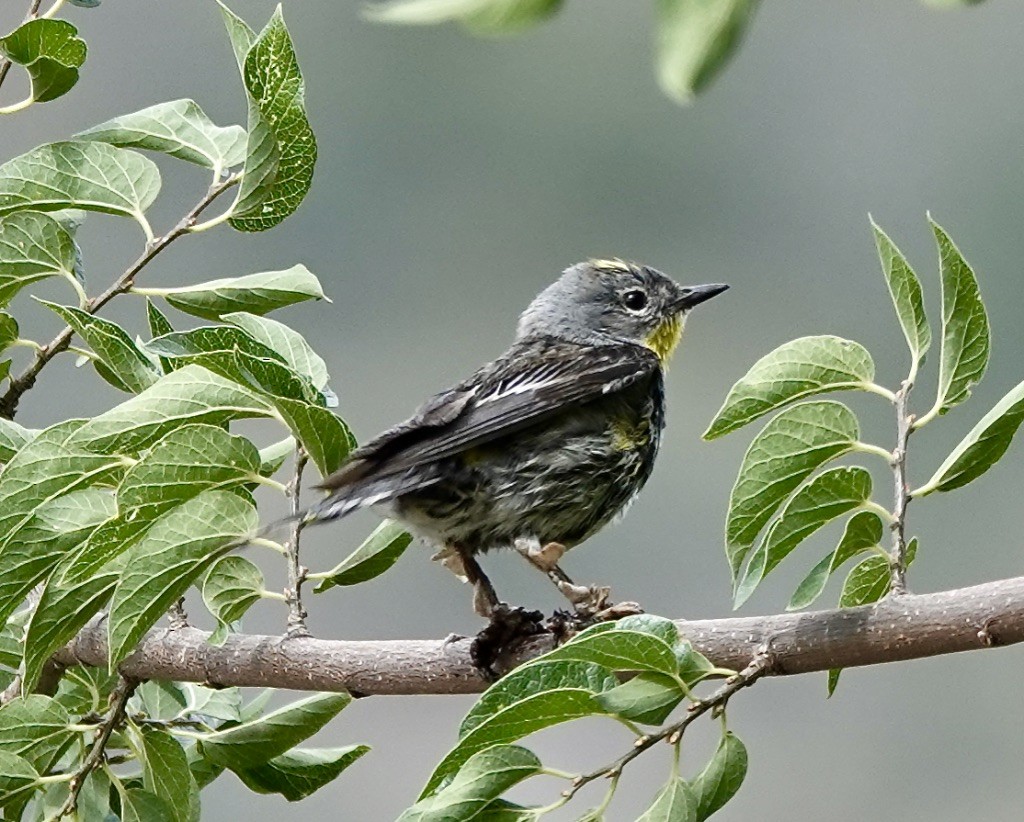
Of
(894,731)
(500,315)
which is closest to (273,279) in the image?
(500,315)

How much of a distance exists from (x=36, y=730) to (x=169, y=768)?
19cm

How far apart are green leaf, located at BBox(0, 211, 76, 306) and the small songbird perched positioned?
57 centimetres

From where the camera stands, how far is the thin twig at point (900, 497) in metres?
1.79

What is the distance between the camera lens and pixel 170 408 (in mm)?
1907

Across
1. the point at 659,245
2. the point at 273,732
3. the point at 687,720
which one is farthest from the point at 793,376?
the point at 659,245

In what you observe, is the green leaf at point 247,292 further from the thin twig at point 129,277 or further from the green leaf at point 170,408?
the green leaf at point 170,408

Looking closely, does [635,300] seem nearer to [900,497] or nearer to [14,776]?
[900,497]

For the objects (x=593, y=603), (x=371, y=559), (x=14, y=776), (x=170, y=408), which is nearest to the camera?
(x=170, y=408)

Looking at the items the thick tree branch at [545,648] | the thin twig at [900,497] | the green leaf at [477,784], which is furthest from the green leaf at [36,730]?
the thin twig at [900,497]

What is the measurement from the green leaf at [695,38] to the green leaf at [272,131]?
145 centimetres

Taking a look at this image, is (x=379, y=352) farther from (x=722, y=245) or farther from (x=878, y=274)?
(x=878, y=274)

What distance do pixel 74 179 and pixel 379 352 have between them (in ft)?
28.9

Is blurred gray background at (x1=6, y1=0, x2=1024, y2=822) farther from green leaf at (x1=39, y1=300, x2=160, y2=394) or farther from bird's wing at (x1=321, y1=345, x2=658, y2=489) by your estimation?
green leaf at (x1=39, y1=300, x2=160, y2=394)

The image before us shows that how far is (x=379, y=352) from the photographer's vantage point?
36.4 ft
